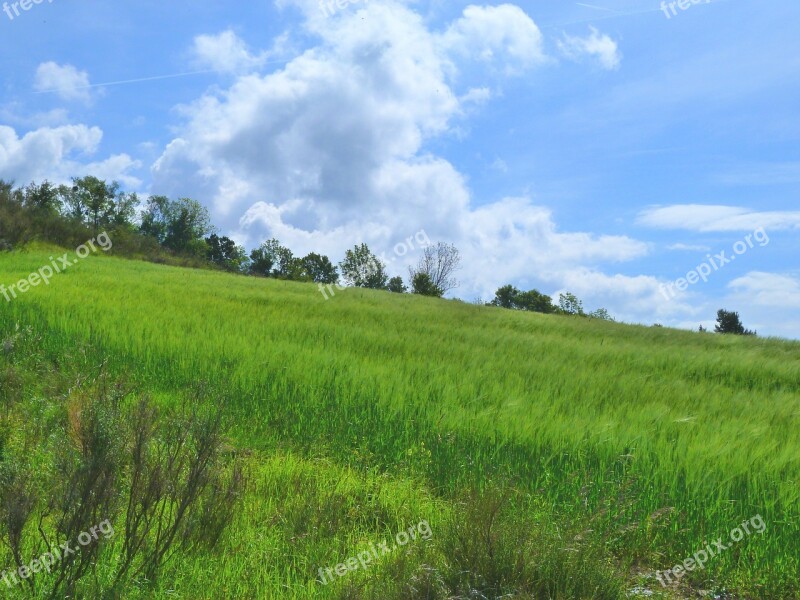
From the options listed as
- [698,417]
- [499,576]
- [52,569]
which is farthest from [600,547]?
[698,417]

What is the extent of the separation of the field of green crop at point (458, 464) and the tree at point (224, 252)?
89.4 meters

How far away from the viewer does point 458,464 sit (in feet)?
17.5

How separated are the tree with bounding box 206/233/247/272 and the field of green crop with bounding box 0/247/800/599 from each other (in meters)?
89.4

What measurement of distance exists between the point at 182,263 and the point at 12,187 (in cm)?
1582

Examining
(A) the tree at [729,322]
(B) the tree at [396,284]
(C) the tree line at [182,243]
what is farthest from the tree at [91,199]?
(A) the tree at [729,322]

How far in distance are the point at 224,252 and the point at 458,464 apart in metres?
100

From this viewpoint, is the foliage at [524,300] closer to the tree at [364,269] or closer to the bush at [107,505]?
the tree at [364,269]

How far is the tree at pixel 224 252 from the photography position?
319ft

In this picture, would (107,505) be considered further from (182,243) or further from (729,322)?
(182,243)

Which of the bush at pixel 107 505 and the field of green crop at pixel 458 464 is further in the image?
the field of green crop at pixel 458 464

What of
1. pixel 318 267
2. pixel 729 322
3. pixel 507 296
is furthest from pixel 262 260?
pixel 729 322

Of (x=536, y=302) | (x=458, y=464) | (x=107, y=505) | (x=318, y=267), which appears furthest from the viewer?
(x=318, y=267)

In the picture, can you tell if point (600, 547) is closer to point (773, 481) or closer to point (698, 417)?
point (773, 481)

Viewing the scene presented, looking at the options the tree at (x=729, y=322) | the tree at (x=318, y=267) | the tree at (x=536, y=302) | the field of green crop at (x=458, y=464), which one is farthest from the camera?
the tree at (x=318, y=267)
